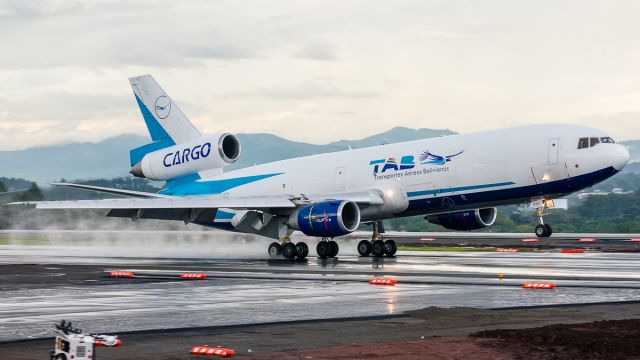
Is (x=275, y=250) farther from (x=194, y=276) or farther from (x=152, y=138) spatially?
(x=194, y=276)

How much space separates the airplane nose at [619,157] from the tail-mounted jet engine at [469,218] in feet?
26.8

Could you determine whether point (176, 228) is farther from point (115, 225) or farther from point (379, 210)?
point (379, 210)

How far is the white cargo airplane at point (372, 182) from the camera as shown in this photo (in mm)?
39406

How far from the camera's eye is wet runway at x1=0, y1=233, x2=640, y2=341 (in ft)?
62.0

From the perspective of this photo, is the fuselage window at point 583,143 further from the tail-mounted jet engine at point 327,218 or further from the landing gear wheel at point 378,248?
the landing gear wheel at point 378,248

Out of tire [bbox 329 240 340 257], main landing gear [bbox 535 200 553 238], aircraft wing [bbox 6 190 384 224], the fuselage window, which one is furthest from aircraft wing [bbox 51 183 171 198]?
the fuselage window

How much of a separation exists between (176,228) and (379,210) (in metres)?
25.7

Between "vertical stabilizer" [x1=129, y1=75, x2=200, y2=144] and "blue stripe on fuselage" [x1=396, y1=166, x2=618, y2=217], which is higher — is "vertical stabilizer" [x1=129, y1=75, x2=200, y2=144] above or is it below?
above

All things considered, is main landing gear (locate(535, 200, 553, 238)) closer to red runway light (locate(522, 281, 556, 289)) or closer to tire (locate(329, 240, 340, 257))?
tire (locate(329, 240, 340, 257))

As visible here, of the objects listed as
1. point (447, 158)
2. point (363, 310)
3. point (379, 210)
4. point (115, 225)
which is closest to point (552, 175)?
point (447, 158)

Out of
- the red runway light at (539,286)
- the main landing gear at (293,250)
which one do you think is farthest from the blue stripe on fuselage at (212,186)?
the red runway light at (539,286)

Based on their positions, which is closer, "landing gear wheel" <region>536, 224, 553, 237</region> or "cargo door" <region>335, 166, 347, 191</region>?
"landing gear wheel" <region>536, 224, 553, 237</region>

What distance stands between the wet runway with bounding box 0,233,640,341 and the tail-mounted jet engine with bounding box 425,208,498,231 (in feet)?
10.5

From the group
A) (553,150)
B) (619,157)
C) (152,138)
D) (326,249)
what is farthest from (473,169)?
(152,138)
